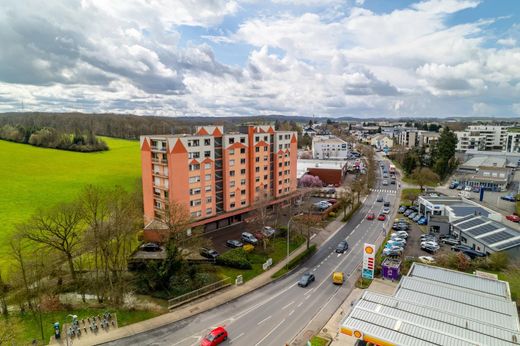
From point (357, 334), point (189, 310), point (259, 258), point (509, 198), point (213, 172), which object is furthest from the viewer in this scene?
point (509, 198)

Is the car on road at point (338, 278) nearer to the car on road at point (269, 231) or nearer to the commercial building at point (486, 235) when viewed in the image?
the car on road at point (269, 231)

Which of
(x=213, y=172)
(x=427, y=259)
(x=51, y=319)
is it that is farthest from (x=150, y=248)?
(x=427, y=259)

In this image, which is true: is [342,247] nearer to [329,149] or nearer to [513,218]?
[513,218]

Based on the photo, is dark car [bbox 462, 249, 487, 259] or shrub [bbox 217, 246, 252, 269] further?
dark car [bbox 462, 249, 487, 259]

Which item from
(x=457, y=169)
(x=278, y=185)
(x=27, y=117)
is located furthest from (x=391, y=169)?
(x=27, y=117)

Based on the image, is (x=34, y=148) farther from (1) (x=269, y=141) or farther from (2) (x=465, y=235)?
(2) (x=465, y=235)

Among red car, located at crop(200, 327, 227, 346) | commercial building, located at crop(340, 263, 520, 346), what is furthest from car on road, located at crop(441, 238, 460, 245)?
red car, located at crop(200, 327, 227, 346)

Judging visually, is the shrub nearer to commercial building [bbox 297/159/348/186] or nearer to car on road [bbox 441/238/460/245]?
car on road [bbox 441/238/460/245]
